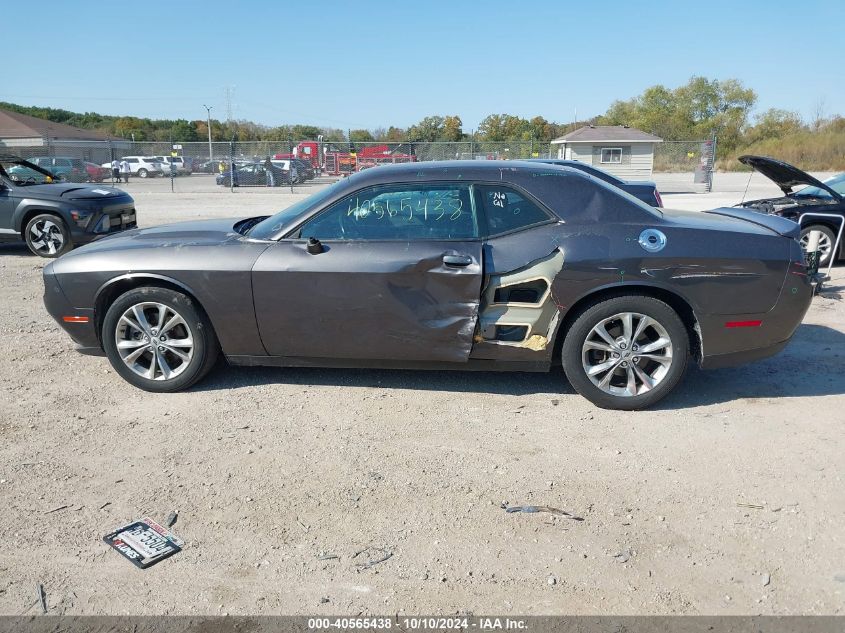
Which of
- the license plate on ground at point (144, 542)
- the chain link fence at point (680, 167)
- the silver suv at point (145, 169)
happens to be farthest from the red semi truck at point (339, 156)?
the license plate on ground at point (144, 542)

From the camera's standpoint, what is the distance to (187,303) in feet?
14.7

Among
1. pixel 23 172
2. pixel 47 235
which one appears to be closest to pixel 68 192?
pixel 47 235

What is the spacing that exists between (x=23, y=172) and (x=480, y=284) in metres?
10.0

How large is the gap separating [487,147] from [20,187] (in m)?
22.3

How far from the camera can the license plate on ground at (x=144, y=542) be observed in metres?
2.90

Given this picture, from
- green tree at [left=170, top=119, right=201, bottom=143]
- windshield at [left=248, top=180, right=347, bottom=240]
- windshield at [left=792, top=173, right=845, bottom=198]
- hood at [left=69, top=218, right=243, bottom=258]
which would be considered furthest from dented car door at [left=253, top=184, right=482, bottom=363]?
green tree at [left=170, top=119, right=201, bottom=143]

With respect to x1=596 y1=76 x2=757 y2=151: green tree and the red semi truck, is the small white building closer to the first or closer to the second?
the red semi truck

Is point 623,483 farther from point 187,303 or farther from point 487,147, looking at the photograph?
point 487,147

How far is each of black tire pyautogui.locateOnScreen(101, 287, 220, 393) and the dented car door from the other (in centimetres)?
43

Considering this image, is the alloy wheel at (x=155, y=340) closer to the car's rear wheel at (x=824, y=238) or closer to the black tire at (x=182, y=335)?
the black tire at (x=182, y=335)

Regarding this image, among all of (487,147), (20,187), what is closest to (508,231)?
(20,187)

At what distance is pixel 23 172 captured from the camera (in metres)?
11.1

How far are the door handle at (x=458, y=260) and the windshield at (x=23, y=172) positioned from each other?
30.1ft

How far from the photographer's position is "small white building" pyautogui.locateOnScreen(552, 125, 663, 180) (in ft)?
89.5
